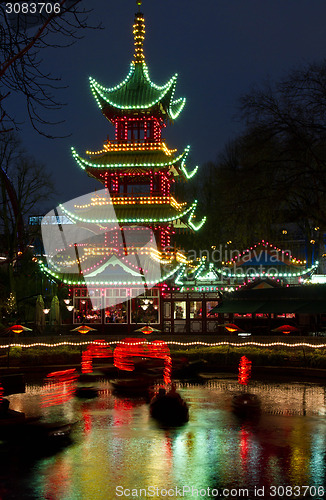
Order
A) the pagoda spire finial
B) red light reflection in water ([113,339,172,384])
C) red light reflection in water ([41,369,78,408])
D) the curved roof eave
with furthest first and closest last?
the pagoda spire finial, the curved roof eave, red light reflection in water ([113,339,172,384]), red light reflection in water ([41,369,78,408])

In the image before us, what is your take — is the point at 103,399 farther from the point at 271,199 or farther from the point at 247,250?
the point at 247,250

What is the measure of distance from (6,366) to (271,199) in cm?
1279

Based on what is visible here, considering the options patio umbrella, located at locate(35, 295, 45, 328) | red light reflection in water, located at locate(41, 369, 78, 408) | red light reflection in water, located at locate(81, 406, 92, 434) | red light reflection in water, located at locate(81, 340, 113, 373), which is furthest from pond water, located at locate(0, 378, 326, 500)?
patio umbrella, located at locate(35, 295, 45, 328)

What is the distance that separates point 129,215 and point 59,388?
874 inches

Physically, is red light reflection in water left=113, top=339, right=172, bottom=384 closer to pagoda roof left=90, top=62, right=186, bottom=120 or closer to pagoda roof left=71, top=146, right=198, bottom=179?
pagoda roof left=71, top=146, right=198, bottom=179

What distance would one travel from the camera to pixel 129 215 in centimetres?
4241

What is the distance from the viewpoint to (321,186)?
84.8 feet

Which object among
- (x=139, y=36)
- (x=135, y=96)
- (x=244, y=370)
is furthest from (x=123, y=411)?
(x=139, y=36)

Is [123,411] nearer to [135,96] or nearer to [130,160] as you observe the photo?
[130,160]

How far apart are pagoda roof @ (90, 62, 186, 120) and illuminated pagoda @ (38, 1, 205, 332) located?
7cm

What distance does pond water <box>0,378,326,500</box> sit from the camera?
9.25m

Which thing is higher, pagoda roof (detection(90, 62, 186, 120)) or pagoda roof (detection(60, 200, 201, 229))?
pagoda roof (detection(90, 62, 186, 120))

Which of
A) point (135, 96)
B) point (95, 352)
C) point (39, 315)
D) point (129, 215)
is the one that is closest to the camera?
point (95, 352)

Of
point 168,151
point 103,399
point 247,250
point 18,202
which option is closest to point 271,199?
point 103,399
